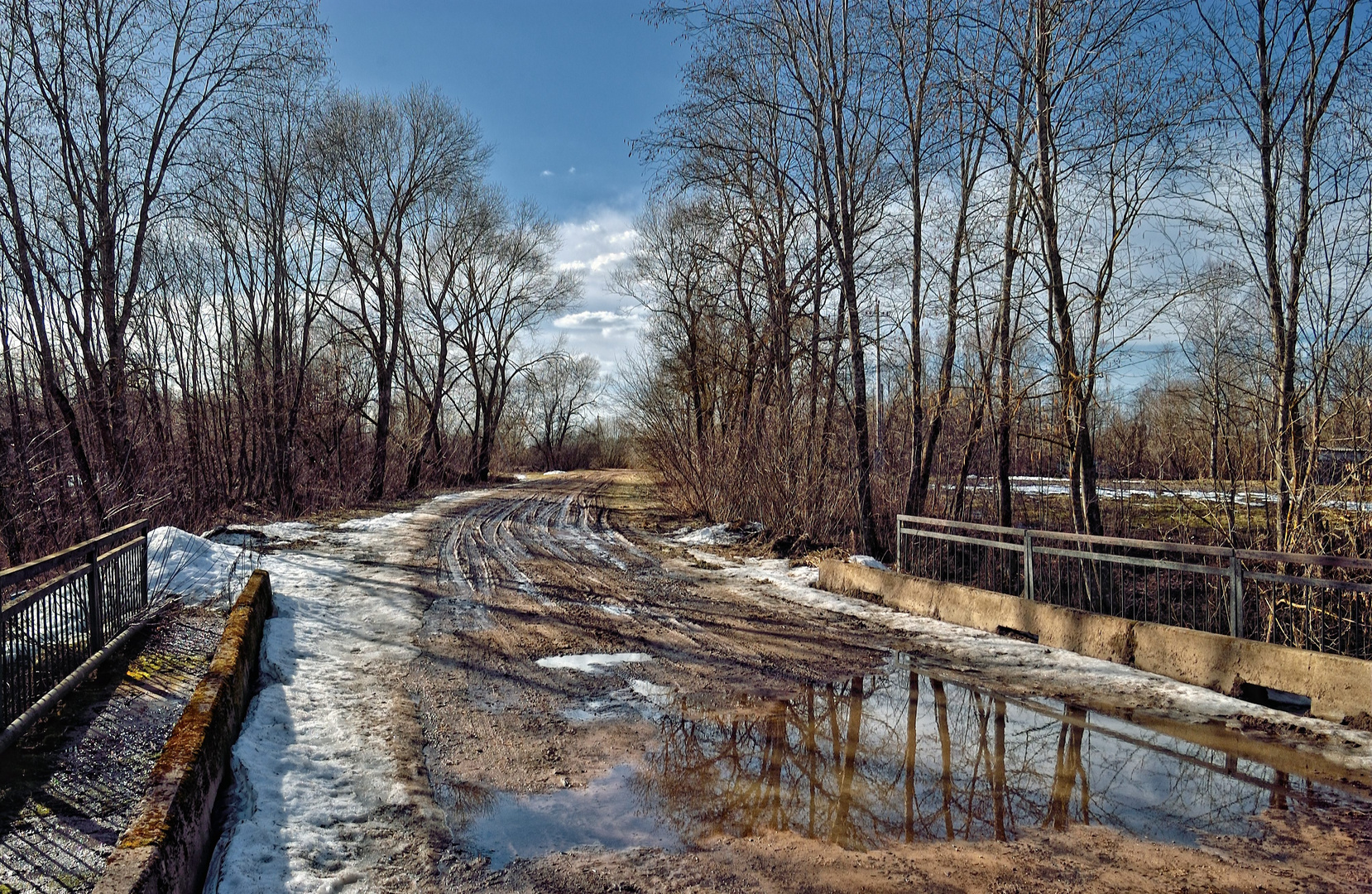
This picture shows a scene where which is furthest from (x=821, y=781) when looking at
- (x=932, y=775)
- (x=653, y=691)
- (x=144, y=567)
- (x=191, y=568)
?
(x=191, y=568)

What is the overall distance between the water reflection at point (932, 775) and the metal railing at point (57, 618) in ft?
13.4

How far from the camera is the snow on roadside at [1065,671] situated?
604 cm

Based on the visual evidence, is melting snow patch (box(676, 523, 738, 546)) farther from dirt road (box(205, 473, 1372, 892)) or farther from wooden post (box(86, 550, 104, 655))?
wooden post (box(86, 550, 104, 655))

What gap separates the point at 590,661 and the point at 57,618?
4.22 meters

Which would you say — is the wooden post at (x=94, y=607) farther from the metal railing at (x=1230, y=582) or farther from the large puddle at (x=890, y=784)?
the metal railing at (x=1230, y=582)

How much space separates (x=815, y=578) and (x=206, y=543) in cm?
898

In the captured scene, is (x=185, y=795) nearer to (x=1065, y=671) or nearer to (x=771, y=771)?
(x=771, y=771)

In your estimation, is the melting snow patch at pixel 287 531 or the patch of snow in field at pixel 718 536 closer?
the melting snow patch at pixel 287 531

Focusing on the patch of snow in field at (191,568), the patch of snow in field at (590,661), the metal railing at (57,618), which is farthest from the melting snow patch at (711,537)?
the metal railing at (57,618)

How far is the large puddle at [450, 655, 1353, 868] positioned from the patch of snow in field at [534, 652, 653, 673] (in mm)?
1229

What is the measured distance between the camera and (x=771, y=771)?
16.5 ft

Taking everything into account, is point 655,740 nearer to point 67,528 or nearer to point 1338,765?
point 1338,765

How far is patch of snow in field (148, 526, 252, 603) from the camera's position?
942cm

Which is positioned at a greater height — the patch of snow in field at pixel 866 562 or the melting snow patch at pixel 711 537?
the patch of snow in field at pixel 866 562
